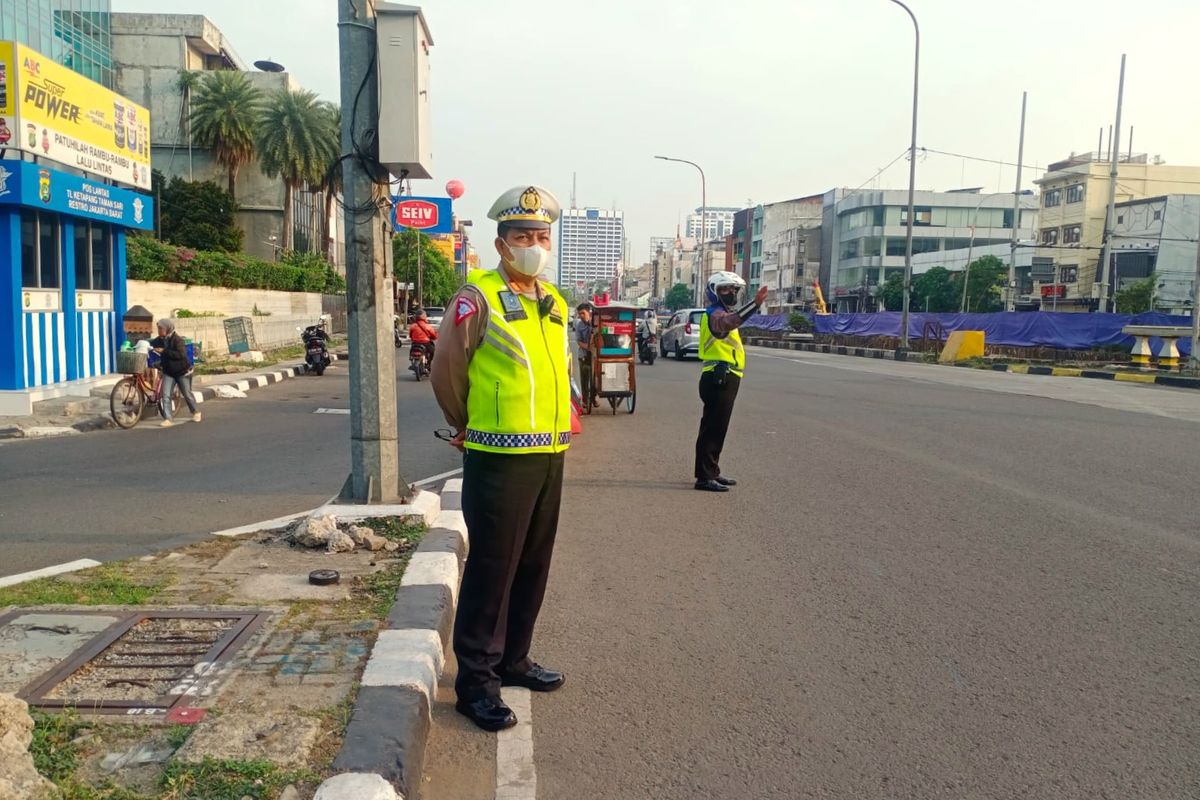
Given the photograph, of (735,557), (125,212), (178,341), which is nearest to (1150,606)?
(735,557)

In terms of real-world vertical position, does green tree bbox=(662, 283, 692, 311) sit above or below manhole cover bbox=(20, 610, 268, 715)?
above

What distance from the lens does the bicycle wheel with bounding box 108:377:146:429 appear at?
38.5 ft

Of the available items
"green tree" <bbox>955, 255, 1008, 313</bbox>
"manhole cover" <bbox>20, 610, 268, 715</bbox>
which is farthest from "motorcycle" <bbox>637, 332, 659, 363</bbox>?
"green tree" <bbox>955, 255, 1008, 313</bbox>

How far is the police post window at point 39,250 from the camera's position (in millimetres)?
12945

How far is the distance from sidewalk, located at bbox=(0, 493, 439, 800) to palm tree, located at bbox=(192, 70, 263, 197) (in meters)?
48.8

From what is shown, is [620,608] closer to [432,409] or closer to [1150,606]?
[1150,606]

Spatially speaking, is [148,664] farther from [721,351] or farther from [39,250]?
[39,250]

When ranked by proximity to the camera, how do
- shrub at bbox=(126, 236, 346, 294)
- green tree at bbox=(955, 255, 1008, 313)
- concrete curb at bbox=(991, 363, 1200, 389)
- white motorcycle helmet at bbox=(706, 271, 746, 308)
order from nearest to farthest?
1. white motorcycle helmet at bbox=(706, 271, 746, 308)
2. concrete curb at bbox=(991, 363, 1200, 389)
3. shrub at bbox=(126, 236, 346, 294)
4. green tree at bbox=(955, 255, 1008, 313)

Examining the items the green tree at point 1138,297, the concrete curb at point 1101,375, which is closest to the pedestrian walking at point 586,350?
the concrete curb at point 1101,375

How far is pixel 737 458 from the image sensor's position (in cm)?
982

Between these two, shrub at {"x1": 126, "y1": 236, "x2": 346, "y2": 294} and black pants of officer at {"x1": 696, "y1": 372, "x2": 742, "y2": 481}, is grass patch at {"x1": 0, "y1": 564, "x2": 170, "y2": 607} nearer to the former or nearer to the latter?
black pants of officer at {"x1": 696, "y1": 372, "x2": 742, "y2": 481}

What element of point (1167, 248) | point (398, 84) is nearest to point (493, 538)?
point (398, 84)

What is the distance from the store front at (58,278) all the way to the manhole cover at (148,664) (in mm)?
9934

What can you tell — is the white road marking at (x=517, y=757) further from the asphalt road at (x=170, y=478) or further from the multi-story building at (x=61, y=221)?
the multi-story building at (x=61, y=221)
